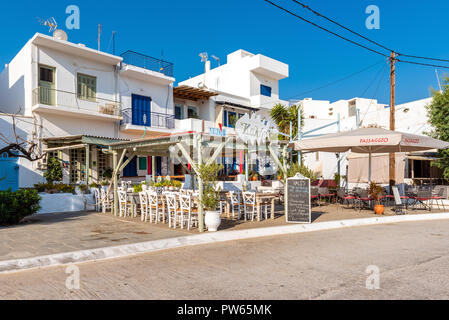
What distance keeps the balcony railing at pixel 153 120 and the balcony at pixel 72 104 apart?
60 cm

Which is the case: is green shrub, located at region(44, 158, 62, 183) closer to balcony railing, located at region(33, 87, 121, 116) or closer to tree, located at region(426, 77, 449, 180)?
balcony railing, located at region(33, 87, 121, 116)

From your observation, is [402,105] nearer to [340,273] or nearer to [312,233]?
[312,233]

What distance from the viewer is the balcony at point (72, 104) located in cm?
1579

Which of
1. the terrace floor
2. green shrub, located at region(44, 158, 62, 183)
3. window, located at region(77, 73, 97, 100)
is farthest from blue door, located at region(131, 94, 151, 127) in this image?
the terrace floor

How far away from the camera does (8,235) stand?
8000 millimetres

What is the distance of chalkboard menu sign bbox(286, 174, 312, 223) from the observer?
9648 millimetres

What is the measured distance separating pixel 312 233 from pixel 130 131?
13.9 m

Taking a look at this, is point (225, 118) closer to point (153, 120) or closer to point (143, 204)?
point (153, 120)

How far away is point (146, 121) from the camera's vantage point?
2070cm

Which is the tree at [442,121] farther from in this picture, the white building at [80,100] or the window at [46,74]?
the window at [46,74]

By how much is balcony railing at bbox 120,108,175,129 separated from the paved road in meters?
14.1

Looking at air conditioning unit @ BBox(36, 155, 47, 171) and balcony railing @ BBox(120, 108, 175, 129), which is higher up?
balcony railing @ BBox(120, 108, 175, 129)

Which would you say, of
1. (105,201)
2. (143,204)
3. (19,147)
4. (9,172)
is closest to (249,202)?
(143,204)
